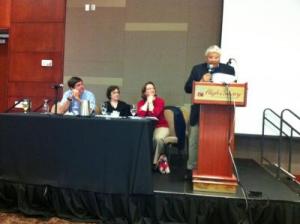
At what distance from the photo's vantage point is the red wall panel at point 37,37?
15.8ft

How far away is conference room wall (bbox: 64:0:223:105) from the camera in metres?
4.41

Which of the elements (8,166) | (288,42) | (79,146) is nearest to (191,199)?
(79,146)

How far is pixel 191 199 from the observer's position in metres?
2.62

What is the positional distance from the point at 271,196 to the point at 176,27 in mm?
2664

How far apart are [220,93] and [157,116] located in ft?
3.87

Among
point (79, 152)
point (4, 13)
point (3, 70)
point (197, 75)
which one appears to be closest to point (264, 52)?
point (197, 75)

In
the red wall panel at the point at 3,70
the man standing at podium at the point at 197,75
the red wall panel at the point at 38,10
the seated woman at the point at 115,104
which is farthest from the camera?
the red wall panel at the point at 3,70

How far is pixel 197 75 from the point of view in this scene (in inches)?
128

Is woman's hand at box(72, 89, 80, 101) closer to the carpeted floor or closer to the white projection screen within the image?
the carpeted floor

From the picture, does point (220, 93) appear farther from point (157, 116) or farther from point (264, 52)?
point (264, 52)

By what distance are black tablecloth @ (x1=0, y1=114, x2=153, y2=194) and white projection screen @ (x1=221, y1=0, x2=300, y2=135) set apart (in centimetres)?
184

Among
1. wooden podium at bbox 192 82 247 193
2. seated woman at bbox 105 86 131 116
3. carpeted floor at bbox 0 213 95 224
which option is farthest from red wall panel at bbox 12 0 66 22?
wooden podium at bbox 192 82 247 193

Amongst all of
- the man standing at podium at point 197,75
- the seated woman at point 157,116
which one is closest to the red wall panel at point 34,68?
the seated woman at point 157,116

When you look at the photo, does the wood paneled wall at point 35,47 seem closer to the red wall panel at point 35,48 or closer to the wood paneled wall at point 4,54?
the red wall panel at point 35,48
